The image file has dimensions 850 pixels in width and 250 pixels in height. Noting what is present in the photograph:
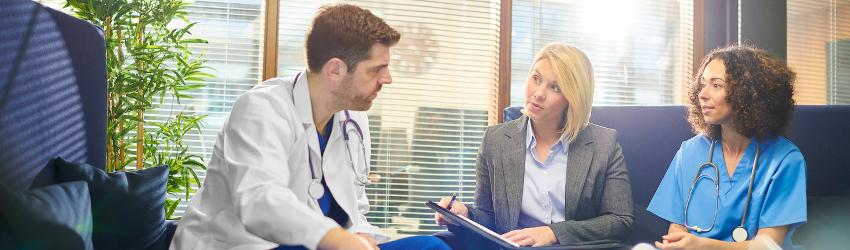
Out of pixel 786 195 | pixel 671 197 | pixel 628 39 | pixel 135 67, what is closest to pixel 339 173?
pixel 671 197

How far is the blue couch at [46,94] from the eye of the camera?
1609 millimetres

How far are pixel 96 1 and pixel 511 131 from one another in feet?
6.39

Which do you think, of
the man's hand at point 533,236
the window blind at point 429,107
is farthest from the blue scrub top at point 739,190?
the window blind at point 429,107

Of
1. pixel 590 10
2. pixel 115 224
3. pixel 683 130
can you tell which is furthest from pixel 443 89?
pixel 115 224

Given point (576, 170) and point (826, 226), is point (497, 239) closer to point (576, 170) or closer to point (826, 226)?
point (576, 170)

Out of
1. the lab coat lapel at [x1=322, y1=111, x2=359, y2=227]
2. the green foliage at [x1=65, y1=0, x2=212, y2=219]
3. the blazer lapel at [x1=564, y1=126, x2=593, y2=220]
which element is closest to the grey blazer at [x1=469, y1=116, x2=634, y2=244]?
the blazer lapel at [x1=564, y1=126, x2=593, y2=220]

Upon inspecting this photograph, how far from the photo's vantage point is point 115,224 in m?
1.92

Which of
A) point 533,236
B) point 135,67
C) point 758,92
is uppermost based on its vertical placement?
point 135,67

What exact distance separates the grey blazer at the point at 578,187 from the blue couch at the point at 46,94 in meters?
0.97

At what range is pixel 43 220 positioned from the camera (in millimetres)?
1426

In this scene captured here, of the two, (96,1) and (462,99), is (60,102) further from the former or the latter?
(462,99)

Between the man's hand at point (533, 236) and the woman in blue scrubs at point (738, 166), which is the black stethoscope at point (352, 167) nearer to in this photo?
the man's hand at point (533, 236)

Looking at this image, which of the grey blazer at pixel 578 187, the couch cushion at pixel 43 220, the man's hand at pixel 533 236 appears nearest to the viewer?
the couch cushion at pixel 43 220

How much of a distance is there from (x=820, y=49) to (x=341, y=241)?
5.14 meters
